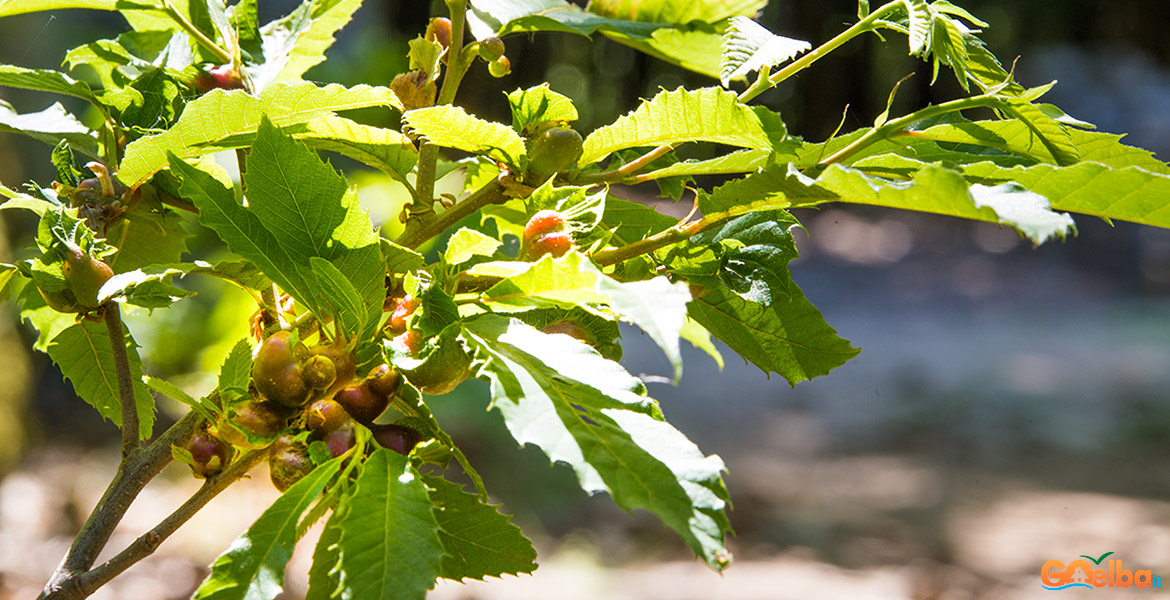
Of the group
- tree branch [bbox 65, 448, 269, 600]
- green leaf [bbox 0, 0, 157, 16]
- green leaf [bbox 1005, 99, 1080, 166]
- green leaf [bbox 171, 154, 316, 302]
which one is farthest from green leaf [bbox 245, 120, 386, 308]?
green leaf [bbox 1005, 99, 1080, 166]

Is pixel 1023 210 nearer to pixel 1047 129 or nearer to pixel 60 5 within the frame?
pixel 1047 129

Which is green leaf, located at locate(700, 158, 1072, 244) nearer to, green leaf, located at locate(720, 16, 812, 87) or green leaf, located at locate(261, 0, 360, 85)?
green leaf, located at locate(720, 16, 812, 87)

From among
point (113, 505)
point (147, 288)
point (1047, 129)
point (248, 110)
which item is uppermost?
point (1047, 129)

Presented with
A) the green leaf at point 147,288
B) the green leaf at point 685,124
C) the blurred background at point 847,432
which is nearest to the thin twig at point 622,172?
the green leaf at point 685,124

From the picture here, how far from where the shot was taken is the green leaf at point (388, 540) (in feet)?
1.14

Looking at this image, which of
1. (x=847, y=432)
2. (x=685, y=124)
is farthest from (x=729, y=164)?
(x=847, y=432)

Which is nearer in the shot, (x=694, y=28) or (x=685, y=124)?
(x=685, y=124)

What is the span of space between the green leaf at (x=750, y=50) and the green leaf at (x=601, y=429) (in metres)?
0.17

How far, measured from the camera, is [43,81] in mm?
493

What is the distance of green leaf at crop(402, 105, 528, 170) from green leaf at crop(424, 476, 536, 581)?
0.58 feet

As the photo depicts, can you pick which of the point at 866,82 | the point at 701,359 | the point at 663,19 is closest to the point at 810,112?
the point at 866,82

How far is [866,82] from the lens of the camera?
659 centimetres

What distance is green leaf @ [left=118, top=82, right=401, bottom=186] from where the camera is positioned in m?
0.41

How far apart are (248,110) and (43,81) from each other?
164 millimetres
